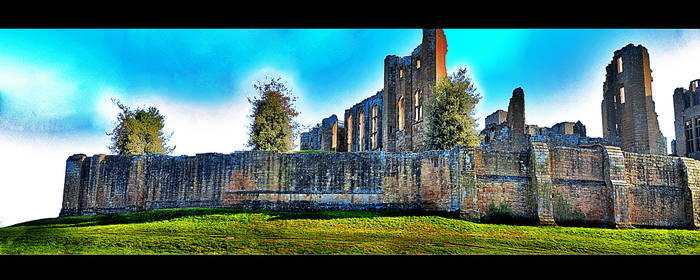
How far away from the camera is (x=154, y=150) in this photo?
32281mm

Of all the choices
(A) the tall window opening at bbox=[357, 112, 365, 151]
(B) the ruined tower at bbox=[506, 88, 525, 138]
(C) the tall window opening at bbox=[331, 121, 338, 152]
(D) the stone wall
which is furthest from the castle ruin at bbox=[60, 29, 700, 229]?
(C) the tall window opening at bbox=[331, 121, 338, 152]

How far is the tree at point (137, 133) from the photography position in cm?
3125

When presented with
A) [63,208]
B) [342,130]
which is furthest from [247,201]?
[342,130]

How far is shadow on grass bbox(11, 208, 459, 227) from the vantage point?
1866cm

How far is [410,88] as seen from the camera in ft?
116

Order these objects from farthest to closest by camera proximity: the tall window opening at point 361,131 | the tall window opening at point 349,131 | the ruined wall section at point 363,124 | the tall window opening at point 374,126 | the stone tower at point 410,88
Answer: the tall window opening at point 349,131 → the tall window opening at point 361,131 → the tall window opening at point 374,126 → the ruined wall section at point 363,124 → the stone tower at point 410,88

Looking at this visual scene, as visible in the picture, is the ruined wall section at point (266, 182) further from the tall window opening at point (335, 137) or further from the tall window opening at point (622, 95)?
the tall window opening at point (335, 137)

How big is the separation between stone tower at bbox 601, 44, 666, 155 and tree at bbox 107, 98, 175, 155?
116ft

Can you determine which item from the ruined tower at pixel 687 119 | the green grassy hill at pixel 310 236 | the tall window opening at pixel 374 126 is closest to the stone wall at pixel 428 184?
the green grassy hill at pixel 310 236

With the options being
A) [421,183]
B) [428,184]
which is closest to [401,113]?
[421,183]

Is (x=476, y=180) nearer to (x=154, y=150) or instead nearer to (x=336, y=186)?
(x=336, y=186)

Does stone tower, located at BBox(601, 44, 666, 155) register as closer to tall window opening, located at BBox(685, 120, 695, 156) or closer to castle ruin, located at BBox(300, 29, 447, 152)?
tall window opening, located at BBox(685, 120, 695, 156)

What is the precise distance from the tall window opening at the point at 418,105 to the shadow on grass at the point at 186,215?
50.6 ft

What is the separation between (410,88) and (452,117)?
11.2 metres
